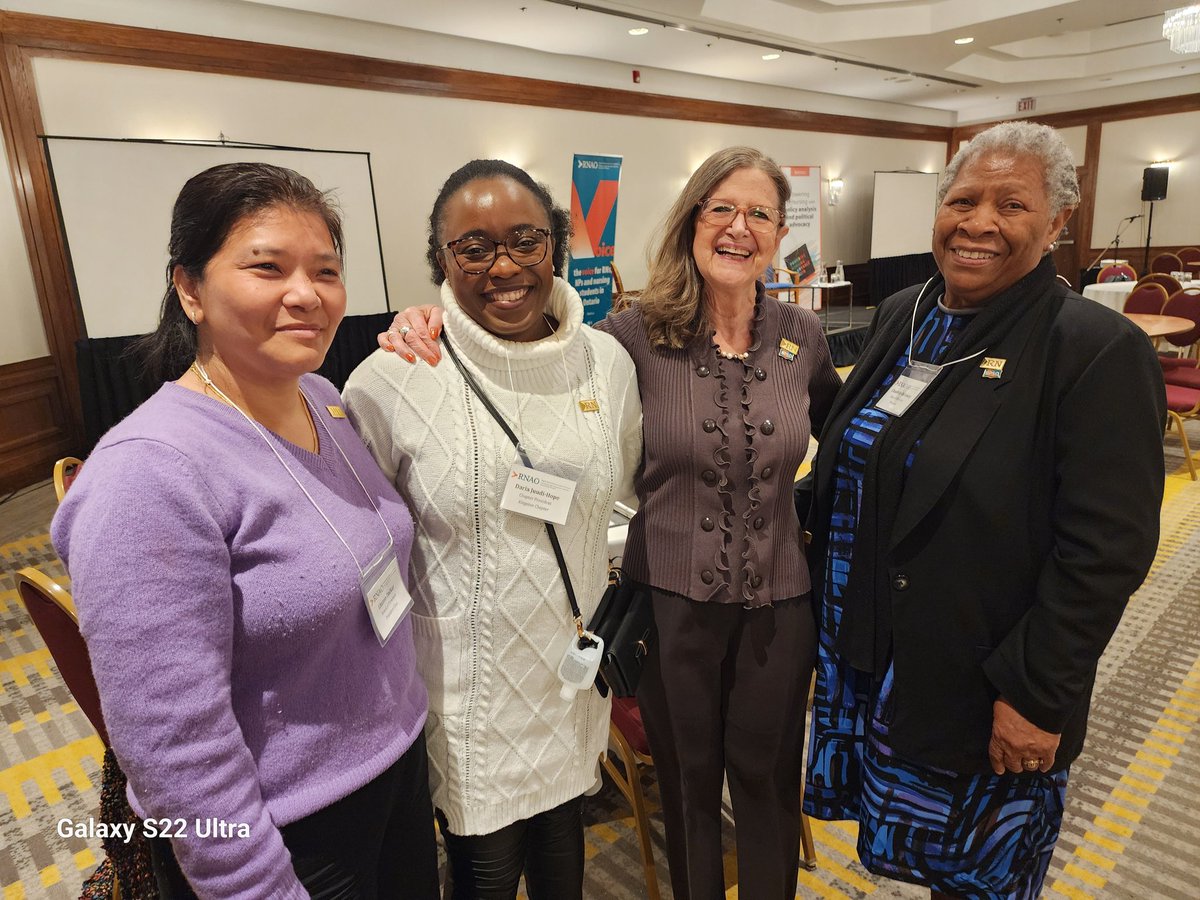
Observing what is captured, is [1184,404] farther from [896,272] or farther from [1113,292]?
[896,272]

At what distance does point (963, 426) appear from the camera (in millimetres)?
1269

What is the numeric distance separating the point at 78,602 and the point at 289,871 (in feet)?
1.40

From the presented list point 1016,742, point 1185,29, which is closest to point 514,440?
point 1016,742

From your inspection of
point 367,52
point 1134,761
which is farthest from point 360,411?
point 367,52

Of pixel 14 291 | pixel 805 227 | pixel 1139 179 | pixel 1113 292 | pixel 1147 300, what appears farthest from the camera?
pixel 1139 179

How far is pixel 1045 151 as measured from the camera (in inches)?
49.7

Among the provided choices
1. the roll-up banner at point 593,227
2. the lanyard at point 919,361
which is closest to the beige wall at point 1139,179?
the roll-up banner at point 593,227

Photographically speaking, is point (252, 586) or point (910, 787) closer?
point (252, 586)

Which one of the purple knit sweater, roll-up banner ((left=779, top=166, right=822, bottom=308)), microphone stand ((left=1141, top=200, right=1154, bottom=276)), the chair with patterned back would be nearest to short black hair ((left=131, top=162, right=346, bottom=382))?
the purple knit sweater

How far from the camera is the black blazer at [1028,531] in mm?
1145

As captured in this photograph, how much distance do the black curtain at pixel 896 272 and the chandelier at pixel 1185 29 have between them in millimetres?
5122

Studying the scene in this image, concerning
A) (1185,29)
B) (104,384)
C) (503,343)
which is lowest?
(104,384)

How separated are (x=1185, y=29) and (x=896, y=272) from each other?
19.4 ft

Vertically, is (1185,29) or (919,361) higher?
(1185,29)
